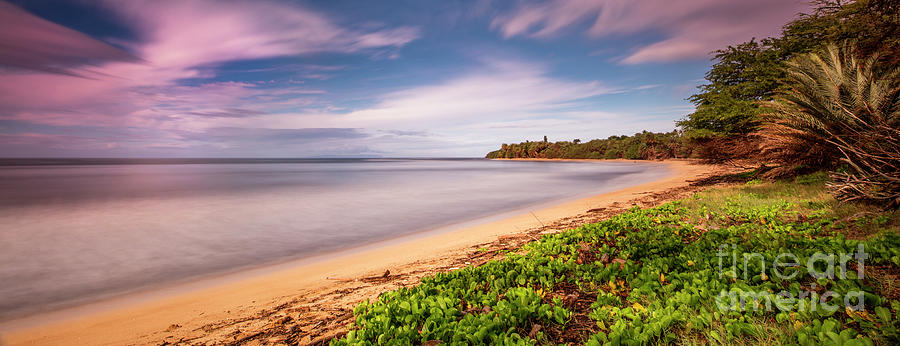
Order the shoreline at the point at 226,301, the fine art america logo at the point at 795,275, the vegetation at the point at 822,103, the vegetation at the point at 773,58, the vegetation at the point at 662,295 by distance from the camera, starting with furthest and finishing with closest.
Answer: the vegetation at the point at 773,58, the vegetation at the point at 822,103, the shoreline at the point at 226,301, the fine art america logo at the point at 795,275, the vegetation at the point at 662,295

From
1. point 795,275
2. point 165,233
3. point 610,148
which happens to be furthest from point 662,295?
point 610,148

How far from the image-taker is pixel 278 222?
13.8 metres

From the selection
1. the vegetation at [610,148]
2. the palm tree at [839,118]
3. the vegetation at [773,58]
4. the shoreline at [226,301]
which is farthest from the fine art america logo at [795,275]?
the vegetation at [610,148]

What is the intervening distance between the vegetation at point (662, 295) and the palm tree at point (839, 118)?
181cm

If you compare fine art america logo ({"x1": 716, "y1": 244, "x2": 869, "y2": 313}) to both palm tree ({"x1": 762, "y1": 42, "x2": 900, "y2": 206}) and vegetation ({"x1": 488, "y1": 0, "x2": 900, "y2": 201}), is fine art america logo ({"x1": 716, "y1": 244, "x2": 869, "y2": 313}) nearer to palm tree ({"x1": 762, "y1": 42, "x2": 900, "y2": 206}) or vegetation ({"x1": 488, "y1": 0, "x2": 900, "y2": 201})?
vegetation ({"x1": 488, "y1": 0, "x2": 900, "y2": 201})

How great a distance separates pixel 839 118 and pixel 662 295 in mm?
9188

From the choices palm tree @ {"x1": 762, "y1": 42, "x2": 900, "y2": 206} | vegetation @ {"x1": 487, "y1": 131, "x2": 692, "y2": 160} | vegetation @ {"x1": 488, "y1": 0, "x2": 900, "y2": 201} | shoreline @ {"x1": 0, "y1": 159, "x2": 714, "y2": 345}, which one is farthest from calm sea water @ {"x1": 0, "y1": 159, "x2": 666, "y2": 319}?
vegetation @ {"x1": 487, "y1": 131, "x2": 692, "y2": 160}

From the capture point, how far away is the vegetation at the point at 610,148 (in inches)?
3253

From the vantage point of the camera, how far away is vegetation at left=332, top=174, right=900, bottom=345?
9.12ft

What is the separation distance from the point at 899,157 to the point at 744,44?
14.0 m

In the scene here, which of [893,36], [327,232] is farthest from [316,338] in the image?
[893,36]

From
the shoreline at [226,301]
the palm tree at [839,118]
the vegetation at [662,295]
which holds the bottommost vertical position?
the shoreline at [226,301]

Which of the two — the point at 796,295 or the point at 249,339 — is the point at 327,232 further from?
the point at 796,295

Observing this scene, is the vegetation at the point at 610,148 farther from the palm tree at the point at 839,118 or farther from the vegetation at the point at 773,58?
the palm tree at the point at 839,118
